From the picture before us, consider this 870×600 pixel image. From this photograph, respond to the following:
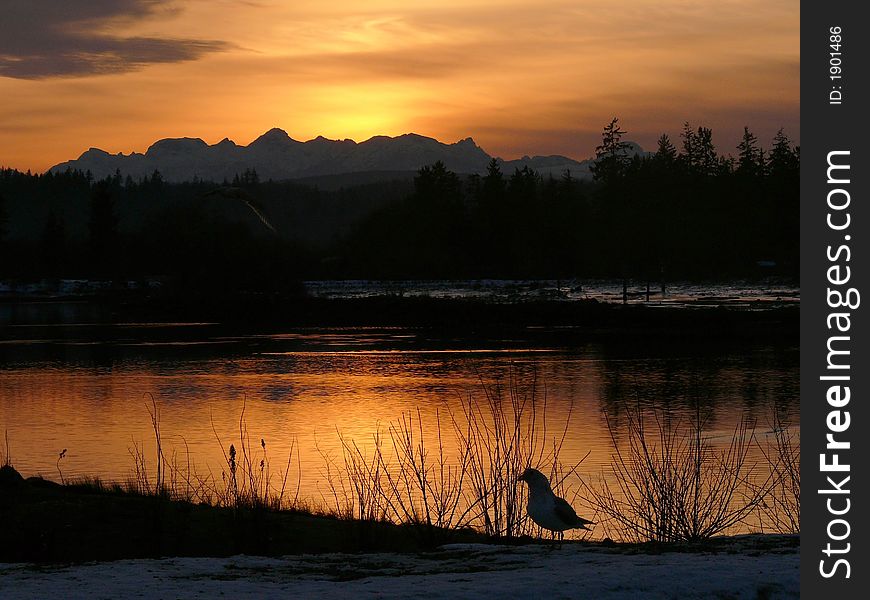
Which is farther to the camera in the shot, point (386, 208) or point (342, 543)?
point (386, 208)

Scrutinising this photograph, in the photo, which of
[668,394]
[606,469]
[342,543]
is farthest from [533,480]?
[668,394]

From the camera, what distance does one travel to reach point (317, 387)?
4000cm

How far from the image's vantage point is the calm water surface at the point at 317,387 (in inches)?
1053

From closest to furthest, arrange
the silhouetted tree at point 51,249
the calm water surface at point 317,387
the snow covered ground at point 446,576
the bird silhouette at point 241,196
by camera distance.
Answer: the snow covered ground at point 446,576 → the bird silhouette at point 241,196 → the calm water surface at point 317,387 → the silhouetted tree at point 51,249

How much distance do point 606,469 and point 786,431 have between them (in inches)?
261

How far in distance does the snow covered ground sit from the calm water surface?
6.51 m

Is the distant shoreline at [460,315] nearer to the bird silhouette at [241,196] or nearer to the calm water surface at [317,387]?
the calm water surface at [317,387]

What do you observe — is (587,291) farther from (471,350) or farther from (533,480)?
(533,480)

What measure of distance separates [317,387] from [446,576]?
30626 millimetres

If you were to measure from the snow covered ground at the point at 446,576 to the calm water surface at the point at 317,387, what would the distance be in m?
6.51

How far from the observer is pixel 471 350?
5434 centimetres

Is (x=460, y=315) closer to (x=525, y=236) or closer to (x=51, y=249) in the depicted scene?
(x=525, y=236)

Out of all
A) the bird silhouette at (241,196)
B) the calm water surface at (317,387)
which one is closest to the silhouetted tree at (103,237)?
the calm water surface at (317,387)

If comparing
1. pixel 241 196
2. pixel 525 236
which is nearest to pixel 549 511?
pixel 241 196
